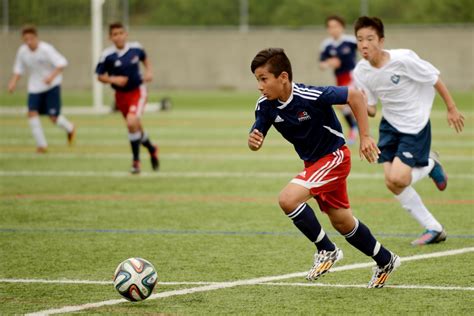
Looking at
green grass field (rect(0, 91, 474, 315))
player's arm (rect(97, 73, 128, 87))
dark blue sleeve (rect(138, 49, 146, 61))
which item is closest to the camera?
green grass field (rect(0, 91, 474, 315))

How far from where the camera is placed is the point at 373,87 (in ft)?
28.8

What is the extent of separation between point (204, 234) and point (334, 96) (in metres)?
A: 2.88

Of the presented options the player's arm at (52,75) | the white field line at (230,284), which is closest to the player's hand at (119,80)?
the player's arm at (52,75)

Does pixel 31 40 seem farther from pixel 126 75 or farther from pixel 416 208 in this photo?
pixel 416 208

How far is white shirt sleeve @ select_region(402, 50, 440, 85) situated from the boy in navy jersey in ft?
6.71

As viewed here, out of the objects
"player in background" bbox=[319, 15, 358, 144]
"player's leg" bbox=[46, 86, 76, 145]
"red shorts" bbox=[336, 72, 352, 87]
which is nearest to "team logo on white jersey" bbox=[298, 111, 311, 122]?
"player's leg" bbox=[46, 86, 76, 145]

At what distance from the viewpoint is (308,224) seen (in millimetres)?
6633

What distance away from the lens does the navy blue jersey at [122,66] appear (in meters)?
14.2

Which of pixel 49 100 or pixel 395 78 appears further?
pixel 49 100

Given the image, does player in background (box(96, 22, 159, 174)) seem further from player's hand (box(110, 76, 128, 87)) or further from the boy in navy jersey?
the boy in navy jersey

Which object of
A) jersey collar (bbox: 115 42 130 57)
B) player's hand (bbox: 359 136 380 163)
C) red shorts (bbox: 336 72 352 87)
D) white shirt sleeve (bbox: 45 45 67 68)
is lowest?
red shorts (bbox: 336 72 352 87)

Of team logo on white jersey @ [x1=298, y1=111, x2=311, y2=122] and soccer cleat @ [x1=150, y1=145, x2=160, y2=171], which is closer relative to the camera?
team logo on white jersey @ [x1=298, y1=111, x2=311, y2=122]

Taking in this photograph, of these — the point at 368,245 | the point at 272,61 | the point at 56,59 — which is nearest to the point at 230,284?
the point at 368,245

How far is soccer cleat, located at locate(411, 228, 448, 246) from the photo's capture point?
8.34m
